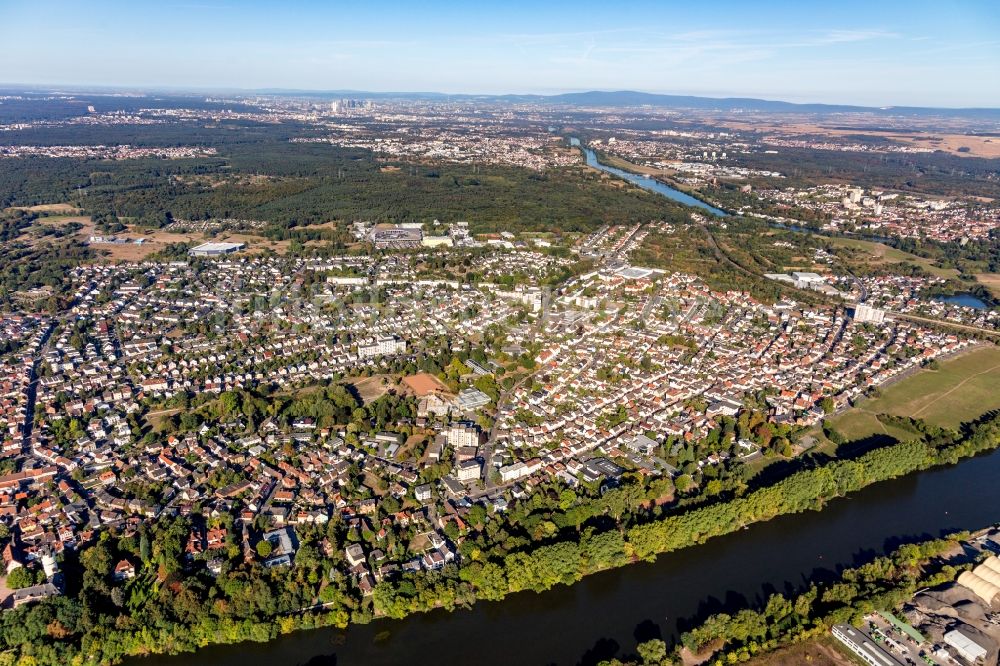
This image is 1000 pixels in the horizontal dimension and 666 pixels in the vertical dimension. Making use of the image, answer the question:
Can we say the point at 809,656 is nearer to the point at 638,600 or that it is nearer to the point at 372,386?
the point at 638,600

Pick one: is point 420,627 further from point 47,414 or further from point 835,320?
point 835,320

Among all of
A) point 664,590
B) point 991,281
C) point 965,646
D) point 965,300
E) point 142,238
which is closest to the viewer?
point 965,646

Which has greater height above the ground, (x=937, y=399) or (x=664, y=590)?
(x=937, y=399)

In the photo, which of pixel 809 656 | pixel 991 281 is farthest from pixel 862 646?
pixel 991 281

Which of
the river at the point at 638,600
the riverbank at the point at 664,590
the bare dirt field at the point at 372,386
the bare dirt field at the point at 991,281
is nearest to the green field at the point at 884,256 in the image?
the bare dirt field at the point at 991,281

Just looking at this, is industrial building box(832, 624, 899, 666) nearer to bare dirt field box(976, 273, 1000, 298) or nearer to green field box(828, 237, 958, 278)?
bare dirt field box(976, 273, 1000, 298)

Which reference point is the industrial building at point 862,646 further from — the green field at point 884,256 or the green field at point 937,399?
the green field at point 884,256

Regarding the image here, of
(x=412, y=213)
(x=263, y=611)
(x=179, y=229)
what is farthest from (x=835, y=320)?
(x=179, y=229)
